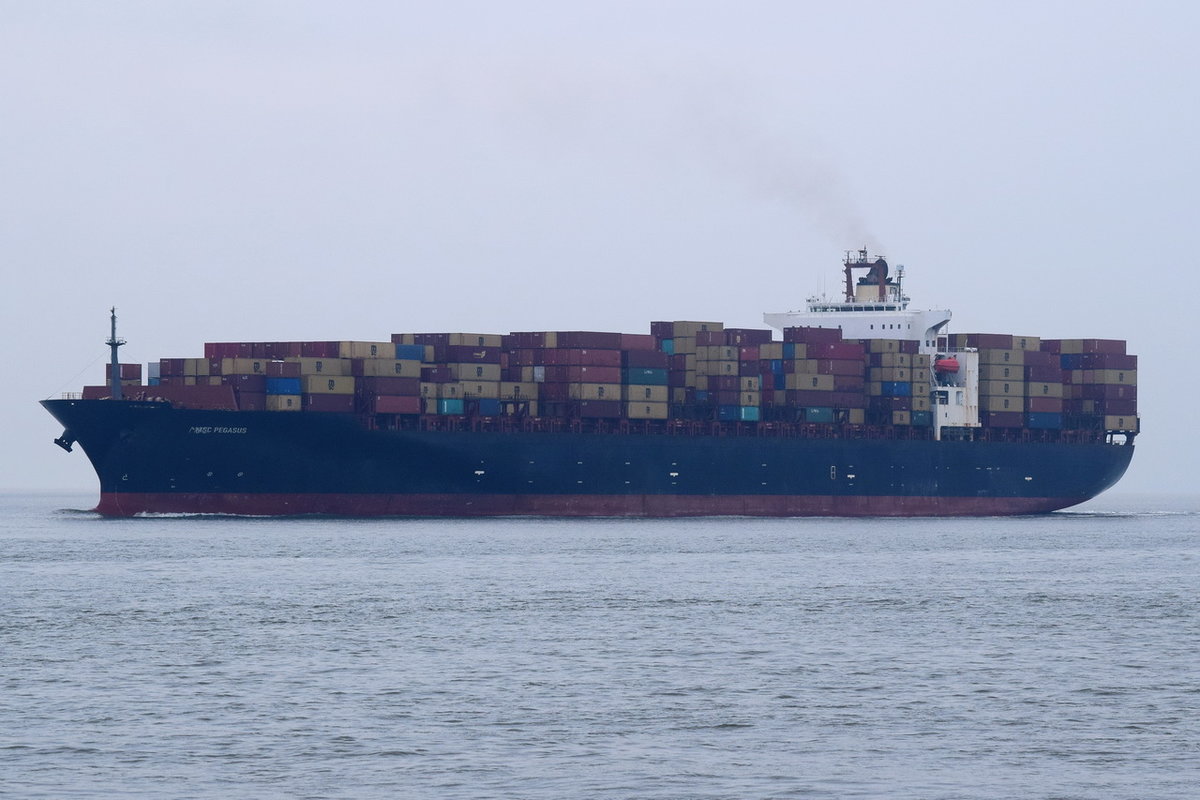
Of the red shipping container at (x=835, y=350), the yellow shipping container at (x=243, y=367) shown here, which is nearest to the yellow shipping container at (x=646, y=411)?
the red shipping container at (x=835, y=350)

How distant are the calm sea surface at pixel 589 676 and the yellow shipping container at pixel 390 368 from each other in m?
17.4

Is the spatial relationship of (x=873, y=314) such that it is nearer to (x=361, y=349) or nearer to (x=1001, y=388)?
(x=1001, y=388)

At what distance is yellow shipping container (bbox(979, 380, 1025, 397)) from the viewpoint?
299ft

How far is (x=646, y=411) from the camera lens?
79875mm

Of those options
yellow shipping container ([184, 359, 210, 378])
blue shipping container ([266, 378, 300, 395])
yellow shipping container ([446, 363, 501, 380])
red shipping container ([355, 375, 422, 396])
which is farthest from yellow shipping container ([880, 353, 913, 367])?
yellow shipping container ([184, 359, 210, 378])

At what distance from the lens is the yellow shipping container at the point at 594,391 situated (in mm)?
77938

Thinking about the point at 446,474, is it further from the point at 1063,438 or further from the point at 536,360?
the point at 1063,438

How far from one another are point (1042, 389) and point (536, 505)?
30.2 meters

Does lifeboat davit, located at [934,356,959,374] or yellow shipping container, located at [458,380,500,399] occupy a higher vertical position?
lifeboat davit, located at [934,356,959,374]

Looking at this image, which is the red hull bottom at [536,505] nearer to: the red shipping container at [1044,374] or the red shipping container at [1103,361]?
the red shipping container at [1044,374]

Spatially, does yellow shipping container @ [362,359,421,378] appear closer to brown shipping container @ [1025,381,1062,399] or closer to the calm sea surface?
the calm sea surface

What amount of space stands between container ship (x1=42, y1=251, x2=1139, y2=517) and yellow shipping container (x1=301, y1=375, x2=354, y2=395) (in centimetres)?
8

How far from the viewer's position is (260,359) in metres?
74.4

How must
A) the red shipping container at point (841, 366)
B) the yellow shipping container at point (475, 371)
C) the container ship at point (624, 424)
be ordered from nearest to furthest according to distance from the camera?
1. the container ship at point (624, 424)
2. the yellow shipping container at point (475, 371)
3. the red shipping container at point (841, 366)
